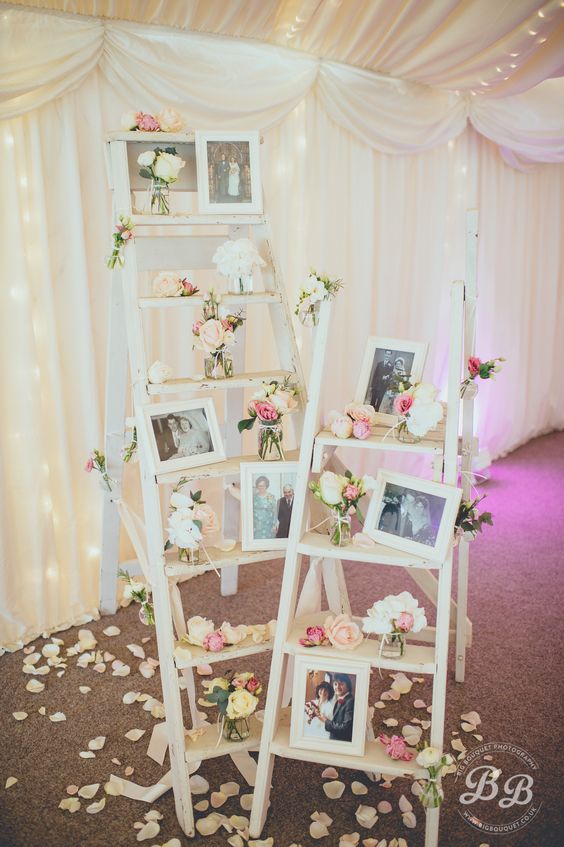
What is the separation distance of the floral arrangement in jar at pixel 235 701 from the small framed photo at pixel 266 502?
0.40m

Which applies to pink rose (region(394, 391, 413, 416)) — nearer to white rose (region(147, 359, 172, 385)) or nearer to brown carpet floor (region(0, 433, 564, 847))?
white rose (region(147, 359, 172, 385))

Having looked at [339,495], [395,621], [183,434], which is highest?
[183,434]

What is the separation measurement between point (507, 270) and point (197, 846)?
426cm

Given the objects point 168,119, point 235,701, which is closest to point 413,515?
point 235,701

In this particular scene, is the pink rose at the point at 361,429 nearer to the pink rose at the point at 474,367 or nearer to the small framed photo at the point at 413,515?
the small framed photo at the point at 413,515

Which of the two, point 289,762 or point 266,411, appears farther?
point 289,762

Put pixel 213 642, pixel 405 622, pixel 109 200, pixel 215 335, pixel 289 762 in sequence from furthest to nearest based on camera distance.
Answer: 1. pixel 109 200
2. pixel 289 762
3. pixel 215 335
4. pixel 213 642
5. pixel 405 622

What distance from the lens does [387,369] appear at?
2160 mm

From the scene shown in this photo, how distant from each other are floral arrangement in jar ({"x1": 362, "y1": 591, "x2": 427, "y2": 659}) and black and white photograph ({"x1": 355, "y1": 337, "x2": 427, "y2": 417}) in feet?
1.77

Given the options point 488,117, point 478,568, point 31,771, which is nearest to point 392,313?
point 488,117

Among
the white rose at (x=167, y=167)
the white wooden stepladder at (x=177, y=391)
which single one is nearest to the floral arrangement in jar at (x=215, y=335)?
the white wooden stepladder at (x=177, y=391)

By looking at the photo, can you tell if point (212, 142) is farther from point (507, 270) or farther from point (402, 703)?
point (507, 270)

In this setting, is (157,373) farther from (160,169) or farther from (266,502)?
(160,169)

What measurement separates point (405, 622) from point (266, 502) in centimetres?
52
